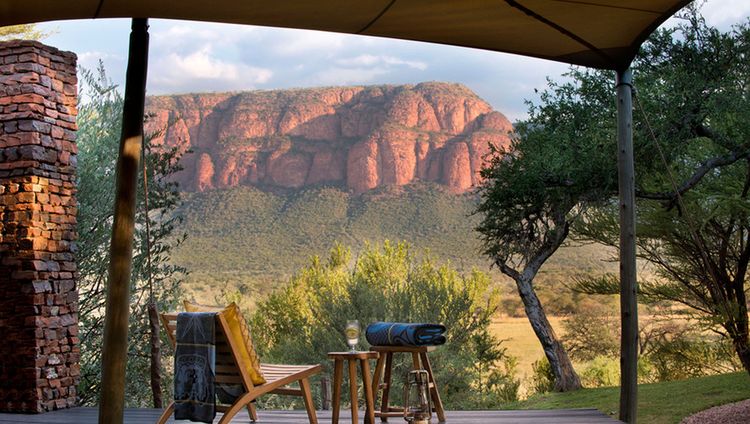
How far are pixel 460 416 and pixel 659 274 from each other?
8.58 m

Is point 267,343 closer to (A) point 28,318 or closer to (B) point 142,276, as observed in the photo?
(B) point 142,276

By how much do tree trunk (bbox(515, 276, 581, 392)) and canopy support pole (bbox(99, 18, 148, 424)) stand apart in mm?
11025

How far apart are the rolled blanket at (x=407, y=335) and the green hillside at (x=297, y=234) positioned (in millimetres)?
21394

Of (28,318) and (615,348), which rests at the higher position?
(28,318)

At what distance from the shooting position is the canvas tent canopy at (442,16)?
317cm

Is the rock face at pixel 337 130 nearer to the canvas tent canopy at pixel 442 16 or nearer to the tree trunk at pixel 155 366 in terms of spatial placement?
the tree trunk at pixel 155 366

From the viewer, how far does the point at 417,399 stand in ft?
9.71

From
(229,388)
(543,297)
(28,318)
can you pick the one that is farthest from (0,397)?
(543,297)

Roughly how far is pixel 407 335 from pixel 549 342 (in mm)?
10145

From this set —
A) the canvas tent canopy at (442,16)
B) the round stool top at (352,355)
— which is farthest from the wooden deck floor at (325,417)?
the canvas tent canopy at (442,16)

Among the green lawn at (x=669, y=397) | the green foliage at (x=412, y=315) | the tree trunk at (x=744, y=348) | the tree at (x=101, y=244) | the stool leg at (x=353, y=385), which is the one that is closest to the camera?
the stool leg at (x=353, y=385)

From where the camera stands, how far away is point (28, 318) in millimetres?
4688

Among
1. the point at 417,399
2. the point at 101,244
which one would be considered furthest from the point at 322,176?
the point at 417,399

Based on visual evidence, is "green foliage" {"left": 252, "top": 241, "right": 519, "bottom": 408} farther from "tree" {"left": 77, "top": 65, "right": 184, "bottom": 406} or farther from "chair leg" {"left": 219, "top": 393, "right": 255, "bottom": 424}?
"chair leg" {"left": 219, "top": 393, "right": 255, "bottom": 424}
